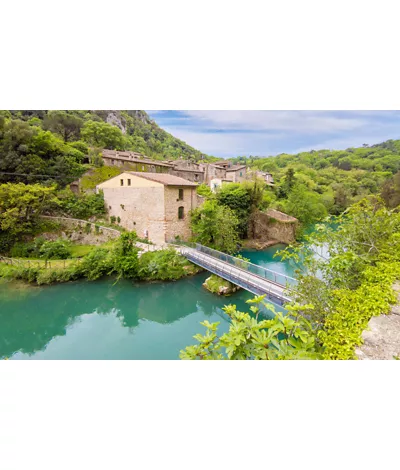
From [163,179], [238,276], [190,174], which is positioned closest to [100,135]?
[190,174]

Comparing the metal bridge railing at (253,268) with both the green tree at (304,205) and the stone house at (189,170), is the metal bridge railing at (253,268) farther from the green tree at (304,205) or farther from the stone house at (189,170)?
the stone house at (189,170)

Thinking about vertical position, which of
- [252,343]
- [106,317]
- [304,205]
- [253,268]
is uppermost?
[252,343]

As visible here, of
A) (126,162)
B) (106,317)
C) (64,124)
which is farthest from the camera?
(64,124)

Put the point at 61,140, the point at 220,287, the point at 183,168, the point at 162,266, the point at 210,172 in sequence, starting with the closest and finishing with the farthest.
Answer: the point at 220,287, the point at 162,266, the point at 61,140, the point at 183,168, the point at 210,172

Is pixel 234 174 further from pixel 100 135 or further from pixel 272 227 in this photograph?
pixel 100 135

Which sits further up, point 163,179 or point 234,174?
point 163,179

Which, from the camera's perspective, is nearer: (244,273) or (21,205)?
A: (244,273)
